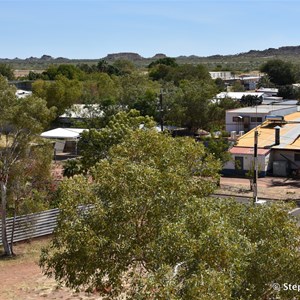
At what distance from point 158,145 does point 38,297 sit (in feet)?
20.6

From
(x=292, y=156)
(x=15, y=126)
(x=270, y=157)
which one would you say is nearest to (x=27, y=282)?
(x=15, y=126)

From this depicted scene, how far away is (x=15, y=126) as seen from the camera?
2222cm

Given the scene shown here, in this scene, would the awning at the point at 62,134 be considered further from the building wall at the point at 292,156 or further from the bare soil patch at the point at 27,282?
the bare soil patch at the point at 27,282

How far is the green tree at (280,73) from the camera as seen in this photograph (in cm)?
9625

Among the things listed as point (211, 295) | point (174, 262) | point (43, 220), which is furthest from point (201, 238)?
point (43, 220)

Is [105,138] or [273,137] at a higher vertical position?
[105,138]

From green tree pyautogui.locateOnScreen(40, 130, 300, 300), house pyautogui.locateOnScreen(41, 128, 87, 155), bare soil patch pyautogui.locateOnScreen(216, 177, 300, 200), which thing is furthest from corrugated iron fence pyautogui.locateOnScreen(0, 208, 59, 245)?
house pyautogui.locateOnScreen(41, 128, 87, 155)

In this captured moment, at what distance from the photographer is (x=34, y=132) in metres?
22.5

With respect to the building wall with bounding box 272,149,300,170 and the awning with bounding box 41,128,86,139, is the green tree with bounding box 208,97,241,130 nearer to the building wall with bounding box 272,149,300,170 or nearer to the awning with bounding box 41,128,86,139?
the building wall with bounding box 272,149,300,170

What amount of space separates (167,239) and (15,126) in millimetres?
13358

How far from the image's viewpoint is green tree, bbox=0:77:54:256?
71.2ft

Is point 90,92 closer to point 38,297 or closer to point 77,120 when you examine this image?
point 77,120

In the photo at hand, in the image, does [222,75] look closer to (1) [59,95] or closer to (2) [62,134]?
(1) [59,95]

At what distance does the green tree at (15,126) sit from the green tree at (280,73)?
257 ft
